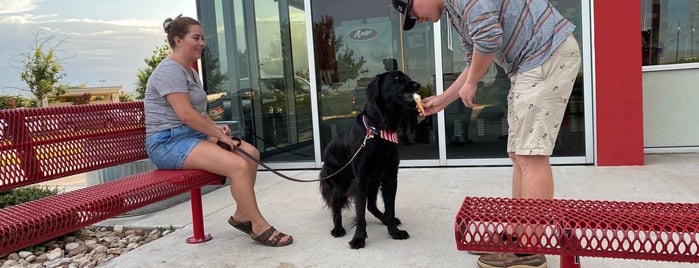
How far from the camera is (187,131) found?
313 centimetres

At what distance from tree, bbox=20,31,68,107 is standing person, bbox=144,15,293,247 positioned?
15647 millimetres

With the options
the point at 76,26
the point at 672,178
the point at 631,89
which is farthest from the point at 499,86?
the point at 76,26

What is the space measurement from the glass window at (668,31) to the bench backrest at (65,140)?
18.1 ft

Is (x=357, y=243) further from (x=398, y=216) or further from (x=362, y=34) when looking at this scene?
(x=362, y=34)

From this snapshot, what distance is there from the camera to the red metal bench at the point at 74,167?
2043 millimetres

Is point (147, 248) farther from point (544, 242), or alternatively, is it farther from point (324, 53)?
point (324, 53)

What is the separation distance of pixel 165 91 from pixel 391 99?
4.52 ft

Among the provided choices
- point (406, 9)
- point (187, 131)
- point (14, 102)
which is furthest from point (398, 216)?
point (14, 102)

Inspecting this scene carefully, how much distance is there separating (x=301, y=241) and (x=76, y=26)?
2216 centimetres

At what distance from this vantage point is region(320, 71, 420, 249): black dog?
9.46 ft

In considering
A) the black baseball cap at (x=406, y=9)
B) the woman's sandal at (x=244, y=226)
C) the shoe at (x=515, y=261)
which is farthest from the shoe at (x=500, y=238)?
the woman's sandal at (x=244, y=226)

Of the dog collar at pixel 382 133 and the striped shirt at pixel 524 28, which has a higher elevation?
the striped shirt at pixel 524 28

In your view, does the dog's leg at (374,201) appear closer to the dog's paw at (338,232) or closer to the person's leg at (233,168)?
the dog's paw at (338,232)

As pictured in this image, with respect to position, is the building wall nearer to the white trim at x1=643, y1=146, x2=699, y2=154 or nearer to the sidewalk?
the sidewalk
